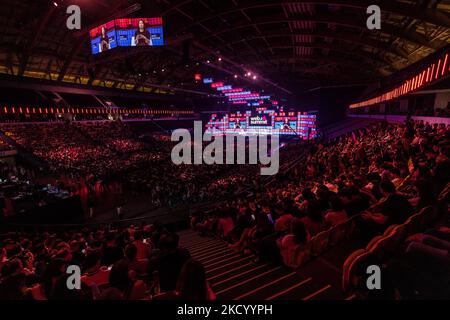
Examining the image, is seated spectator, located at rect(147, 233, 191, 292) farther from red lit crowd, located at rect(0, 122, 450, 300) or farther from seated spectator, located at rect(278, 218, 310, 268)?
seated spectator, located at rect(278, 218, 310, 268)

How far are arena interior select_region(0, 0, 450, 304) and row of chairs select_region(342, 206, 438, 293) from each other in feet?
0.08

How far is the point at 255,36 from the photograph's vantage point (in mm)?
19188

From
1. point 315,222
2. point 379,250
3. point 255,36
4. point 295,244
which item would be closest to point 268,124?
point 255,36

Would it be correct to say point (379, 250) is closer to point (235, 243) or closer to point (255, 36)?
point (235, 243)

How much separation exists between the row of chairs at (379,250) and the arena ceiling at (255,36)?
11.1 m

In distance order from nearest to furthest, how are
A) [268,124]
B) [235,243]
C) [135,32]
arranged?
[235,243]
[135,32]
[268,124]

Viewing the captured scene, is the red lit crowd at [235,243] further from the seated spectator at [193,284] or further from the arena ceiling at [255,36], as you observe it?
the arena ceiling at [255,36]

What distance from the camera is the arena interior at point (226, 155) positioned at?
11.6ft

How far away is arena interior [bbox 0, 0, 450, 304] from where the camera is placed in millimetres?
3521

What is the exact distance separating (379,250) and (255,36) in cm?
1890

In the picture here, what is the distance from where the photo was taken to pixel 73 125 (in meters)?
29.4

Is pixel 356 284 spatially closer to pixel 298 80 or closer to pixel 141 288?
pixel 141 288

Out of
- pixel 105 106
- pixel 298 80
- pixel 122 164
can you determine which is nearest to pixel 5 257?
pixel 122 164

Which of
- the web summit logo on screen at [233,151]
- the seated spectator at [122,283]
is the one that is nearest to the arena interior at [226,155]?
the seated spectator at [122,283]
